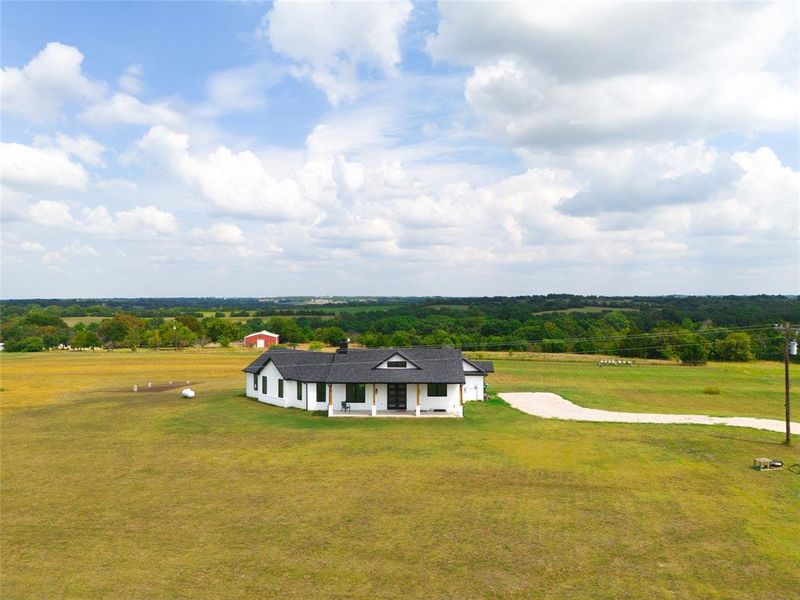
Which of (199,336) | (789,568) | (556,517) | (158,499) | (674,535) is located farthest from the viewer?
(199,336)

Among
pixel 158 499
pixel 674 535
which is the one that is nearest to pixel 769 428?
pixel 674 535

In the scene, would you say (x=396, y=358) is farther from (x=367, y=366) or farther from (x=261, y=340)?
(x=261, y=340)

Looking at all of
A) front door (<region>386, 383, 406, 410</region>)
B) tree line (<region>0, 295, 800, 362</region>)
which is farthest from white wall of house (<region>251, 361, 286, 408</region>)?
tree line (<region>0, 295, 800, 362</region>)

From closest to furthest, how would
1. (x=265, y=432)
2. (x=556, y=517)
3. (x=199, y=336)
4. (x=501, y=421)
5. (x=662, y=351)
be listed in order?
1. (x=556, y=517)
2. (x=265, y=432)
3. (x=501, y=421)
4. (x=662, y=351)
5. (x=199, y=336)

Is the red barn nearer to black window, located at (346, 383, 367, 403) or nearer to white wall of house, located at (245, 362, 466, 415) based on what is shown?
white wall of house, located at (245, 362, 466, 415)

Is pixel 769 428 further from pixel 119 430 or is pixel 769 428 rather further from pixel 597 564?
pixel 119 430

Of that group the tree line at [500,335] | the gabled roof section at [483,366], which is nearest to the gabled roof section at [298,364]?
the gabled roof section at [483,366]

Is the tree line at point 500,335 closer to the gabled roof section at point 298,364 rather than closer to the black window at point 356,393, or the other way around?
the gabled roof section at point 298,364

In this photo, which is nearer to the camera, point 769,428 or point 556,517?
point 556,517
